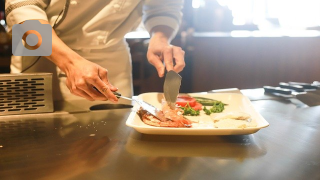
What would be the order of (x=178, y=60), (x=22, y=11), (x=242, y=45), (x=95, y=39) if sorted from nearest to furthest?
(x=22, y=11) < (x=178, y=60) < (x=95, y=39) < (x=242, y=45)

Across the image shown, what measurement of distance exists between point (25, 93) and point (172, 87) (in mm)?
430

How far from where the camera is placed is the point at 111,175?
0.54 m

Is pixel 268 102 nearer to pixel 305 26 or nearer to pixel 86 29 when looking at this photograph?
pixel 86 29

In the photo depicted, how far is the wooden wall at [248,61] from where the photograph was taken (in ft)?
9.50

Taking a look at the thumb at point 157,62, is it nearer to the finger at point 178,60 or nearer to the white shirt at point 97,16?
the finger at point 178,60

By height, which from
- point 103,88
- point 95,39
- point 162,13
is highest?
point 162,13

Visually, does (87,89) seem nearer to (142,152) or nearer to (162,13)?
(142,152)

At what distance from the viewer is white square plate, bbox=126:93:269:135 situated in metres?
0.69

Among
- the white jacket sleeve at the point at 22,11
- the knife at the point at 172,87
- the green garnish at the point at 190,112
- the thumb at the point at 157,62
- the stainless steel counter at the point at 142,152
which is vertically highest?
the white jacket sleeve at the point at 22,11

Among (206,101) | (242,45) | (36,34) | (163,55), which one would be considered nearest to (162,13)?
(163,55)

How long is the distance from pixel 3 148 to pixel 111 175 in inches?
11.1

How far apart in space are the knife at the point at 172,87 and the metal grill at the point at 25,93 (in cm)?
35

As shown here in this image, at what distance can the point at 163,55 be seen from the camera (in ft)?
3.56

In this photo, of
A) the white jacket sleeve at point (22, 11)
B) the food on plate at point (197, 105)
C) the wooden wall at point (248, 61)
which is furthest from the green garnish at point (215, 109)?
the wooden wall at point (248, 61)
